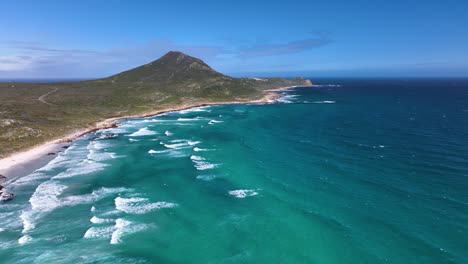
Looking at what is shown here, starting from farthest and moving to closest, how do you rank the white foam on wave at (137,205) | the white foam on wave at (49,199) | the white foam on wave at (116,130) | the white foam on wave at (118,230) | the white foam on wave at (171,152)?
the white foam on wave at (116,130)
the white foam on wave at (171,152)
the white foam on wave at (137,205)
the white foam on wave at (49,199)
the white foam on wave at (118,230)

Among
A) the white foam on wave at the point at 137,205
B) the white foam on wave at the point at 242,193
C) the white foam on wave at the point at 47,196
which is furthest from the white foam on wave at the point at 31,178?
the white foam on wave at the point at 242,193

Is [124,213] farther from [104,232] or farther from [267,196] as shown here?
[267,196]

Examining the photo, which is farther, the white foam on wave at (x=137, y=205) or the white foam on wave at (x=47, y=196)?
the white foam on wave at (x=47, y=196)

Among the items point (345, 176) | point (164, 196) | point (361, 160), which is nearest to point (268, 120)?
point (361, 160)

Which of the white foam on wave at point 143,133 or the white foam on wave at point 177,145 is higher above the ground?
the white foam on wave at point 143,133

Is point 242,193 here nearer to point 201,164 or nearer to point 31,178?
point 201,164

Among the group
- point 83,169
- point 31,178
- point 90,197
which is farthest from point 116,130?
point 90,197

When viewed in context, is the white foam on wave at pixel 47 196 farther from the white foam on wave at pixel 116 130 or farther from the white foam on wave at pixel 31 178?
the white foam on wave at pixel 116 130

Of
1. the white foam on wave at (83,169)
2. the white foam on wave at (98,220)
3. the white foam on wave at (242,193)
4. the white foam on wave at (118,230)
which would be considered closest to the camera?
the white foam on wave at (118,230)
